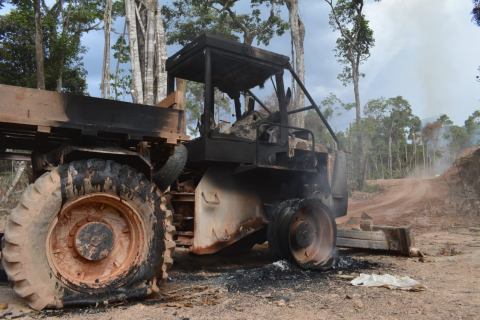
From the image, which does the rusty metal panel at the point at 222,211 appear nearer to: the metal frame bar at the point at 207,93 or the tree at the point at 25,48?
the metal frame bar at the point at 207,93

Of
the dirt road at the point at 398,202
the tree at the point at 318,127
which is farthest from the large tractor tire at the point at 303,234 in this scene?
the tree at the point at 318,127

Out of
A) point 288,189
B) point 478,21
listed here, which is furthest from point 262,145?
point 478,21

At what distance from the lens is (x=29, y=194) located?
11.4 feet

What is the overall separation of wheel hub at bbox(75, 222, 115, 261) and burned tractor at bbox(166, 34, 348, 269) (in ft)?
5.27

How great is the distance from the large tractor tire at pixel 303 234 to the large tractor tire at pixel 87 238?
2.02 m

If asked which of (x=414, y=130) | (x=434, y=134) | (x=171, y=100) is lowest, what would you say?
(x=171, y=100)

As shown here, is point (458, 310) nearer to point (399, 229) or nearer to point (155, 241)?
point (155, 241)

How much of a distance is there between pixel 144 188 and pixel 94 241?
70 centimetres

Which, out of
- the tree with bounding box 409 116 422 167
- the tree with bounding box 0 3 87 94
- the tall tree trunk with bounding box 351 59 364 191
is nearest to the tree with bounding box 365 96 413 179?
the tree with bounding box 409 116 422 167

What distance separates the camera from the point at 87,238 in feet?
12.3

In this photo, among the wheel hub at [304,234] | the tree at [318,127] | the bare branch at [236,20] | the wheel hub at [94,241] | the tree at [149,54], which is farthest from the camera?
the tree at [318,127]

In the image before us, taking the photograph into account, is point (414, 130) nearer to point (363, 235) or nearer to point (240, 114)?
point (363, 235)

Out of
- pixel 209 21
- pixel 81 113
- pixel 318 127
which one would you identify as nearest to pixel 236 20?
pixel 209 21

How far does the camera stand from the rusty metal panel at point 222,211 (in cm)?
541
